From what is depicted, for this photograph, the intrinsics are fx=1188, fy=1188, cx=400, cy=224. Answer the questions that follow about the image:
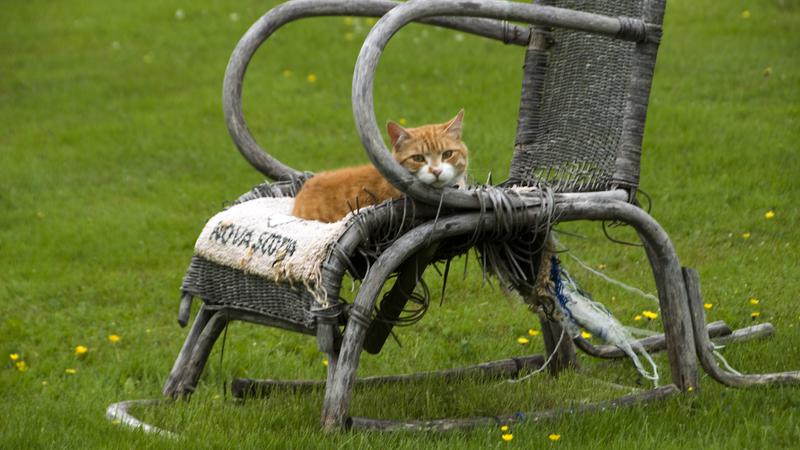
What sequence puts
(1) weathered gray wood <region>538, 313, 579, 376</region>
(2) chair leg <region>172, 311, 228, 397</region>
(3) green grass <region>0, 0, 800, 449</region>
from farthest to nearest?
(1) weathered gray wood <region>538, 313, 579, 376</region> → (2) chair leg <region>172, 311, 228, 397</region> → (3) green grass <region>0, 0, 800, 449</region>

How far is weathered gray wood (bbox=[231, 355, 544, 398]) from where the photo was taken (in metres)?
3.40

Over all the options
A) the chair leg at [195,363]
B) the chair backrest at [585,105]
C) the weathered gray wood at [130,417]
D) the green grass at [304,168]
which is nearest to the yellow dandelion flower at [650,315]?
the green grass at [304,168]

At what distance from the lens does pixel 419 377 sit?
11.4ft

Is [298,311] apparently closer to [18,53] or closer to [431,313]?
[431,313]

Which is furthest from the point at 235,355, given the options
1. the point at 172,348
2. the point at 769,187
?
the point at 769,187

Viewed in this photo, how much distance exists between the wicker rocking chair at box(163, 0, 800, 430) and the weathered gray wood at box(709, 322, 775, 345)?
2cm

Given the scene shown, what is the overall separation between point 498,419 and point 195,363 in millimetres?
934

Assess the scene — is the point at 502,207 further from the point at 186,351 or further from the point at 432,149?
the point at 186,351

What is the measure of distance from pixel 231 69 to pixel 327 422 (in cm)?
113

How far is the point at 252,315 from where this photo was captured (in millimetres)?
3096

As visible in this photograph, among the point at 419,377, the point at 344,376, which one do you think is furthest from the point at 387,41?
the point at 419,377

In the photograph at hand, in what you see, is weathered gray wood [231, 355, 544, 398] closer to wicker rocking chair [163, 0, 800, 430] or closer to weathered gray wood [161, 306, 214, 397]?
wicker rocking chair [163, 0, 800, 430]

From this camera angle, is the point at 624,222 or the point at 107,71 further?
the point at 107,71

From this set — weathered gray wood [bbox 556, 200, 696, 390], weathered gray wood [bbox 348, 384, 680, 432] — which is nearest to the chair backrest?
weathered gray wood [bbox 556, 200, 696, 390]
